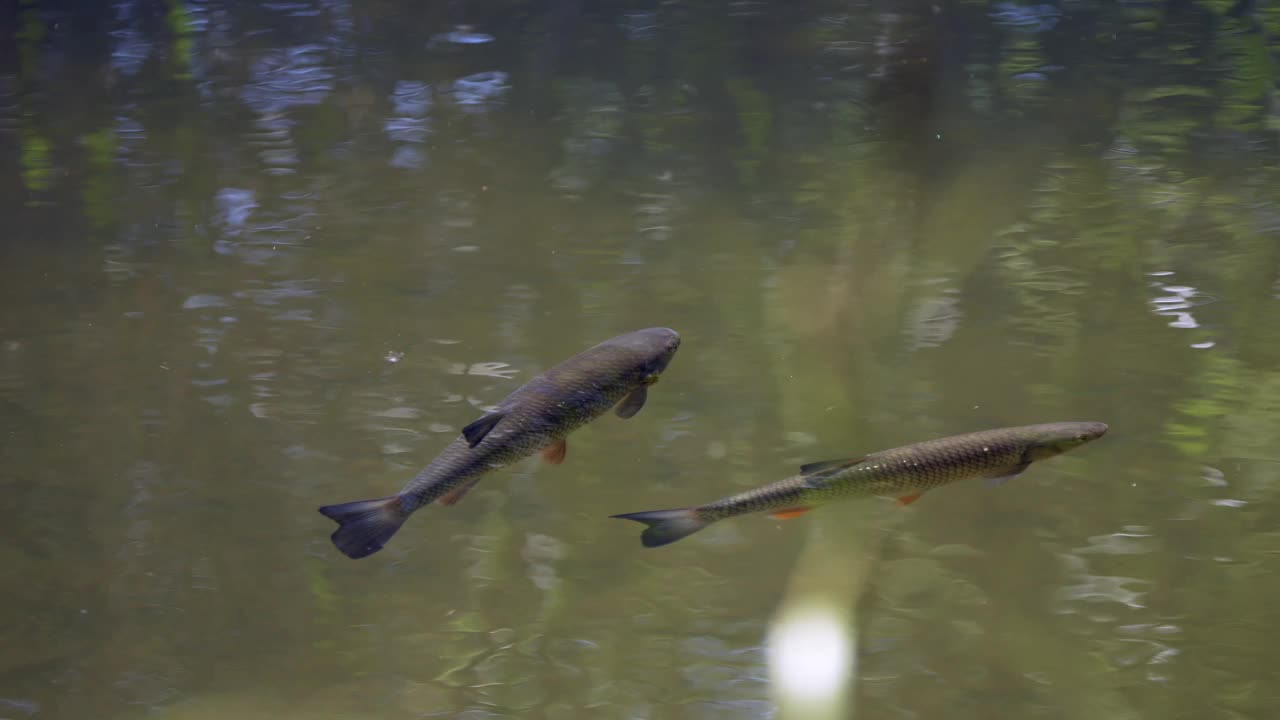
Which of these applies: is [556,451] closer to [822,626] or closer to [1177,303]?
[822,626]

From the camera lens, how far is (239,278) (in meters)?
4.45

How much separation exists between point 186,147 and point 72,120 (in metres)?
0.97

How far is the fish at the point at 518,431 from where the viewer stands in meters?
2.54

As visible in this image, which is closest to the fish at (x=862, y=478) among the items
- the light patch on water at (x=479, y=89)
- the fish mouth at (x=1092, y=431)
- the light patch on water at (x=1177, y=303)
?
the fish mouth at (x=1092, y=431)

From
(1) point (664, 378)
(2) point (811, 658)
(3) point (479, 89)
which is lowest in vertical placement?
(2) point (811, 658)

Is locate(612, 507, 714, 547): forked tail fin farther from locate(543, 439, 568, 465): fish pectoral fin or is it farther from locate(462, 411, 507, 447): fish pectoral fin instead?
locate(462, 411, 507, 447): fish pectoral fin

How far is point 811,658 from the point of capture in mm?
2939

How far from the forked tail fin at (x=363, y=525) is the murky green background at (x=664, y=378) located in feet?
2.18

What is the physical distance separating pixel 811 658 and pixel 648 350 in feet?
3.32

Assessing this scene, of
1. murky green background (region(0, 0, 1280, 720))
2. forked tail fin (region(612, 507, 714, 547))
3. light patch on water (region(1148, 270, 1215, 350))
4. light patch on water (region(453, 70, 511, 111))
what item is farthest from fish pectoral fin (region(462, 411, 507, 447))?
light patch on water (region(453, 70, 511, 111))

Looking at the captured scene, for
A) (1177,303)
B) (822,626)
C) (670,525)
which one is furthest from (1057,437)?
(1177,303)

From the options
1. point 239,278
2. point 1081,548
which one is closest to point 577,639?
point 1081,548

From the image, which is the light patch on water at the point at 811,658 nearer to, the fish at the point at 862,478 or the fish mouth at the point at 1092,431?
the fish at the point at 862,478

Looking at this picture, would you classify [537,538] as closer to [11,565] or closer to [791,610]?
[791,610]
